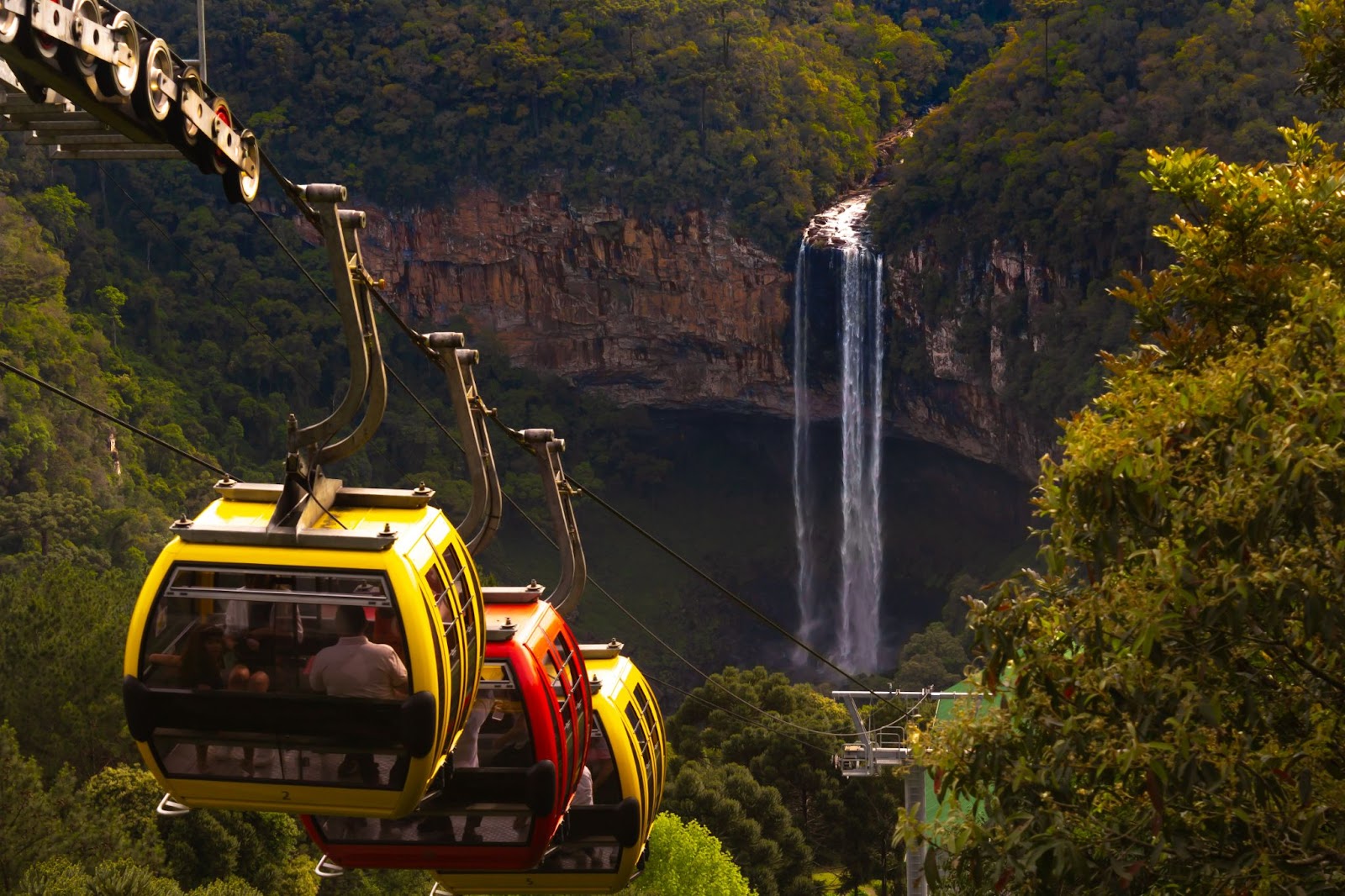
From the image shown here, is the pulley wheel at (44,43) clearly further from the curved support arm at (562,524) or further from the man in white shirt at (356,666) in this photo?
the curved support arm at (562,524)

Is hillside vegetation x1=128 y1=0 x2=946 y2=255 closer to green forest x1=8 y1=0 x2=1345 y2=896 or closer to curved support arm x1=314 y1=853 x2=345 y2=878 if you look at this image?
green forest x1=8 y1=0 x2=1345 y2=896

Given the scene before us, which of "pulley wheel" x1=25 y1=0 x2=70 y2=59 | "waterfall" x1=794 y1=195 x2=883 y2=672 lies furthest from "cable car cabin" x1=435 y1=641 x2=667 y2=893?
"waterfall" x1=794 y1=195 x2=883 y2=672

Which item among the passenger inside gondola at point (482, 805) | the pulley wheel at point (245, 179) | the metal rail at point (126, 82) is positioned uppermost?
the metal rail at point (126, 82)

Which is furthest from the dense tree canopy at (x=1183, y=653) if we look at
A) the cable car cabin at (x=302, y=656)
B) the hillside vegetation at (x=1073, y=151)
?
the hillside vegetation at (x=1073, y=151)

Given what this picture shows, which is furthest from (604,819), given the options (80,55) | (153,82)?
(80,55)

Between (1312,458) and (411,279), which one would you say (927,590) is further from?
(1312,458)

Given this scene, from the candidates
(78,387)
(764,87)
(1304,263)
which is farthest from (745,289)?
(1304,263)
